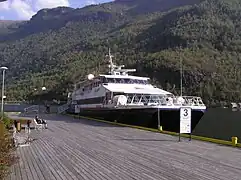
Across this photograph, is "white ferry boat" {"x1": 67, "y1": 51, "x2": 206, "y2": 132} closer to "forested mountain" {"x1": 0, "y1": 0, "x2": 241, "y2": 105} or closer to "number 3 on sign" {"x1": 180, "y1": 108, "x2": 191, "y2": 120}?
"number 3 on sign" {"x1": 180, "y1": 108, "x2": 191, "y2": 120}

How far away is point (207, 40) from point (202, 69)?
22.6m

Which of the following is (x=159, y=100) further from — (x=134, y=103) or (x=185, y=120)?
(x=185, y=120)

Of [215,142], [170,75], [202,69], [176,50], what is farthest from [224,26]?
[215,142]

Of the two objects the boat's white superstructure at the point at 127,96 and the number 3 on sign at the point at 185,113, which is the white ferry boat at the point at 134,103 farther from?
the number 3 on sign at the point at 185,113

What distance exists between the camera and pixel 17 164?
31.0 feet

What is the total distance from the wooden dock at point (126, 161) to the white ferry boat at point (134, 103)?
9.75 m

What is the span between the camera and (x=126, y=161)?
999 centimetres

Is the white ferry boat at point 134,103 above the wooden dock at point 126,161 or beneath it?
above

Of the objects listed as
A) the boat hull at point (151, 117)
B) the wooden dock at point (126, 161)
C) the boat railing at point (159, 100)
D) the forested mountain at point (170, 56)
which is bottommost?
the wooden dock at point (126, 161)

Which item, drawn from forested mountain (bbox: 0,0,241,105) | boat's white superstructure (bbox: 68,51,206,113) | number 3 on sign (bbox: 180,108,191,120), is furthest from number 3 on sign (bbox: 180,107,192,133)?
forested mountain (bbox: 0,0,241,105)

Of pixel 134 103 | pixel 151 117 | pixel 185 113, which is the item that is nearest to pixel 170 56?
pixel 134 103

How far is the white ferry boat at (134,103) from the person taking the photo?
24.2 metres

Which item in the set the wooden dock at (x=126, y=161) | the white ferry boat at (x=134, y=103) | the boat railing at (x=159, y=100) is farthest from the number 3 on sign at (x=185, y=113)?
the boat railing at (x=159, y=100)

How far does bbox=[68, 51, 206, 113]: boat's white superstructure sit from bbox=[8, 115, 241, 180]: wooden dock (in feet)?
36.1
